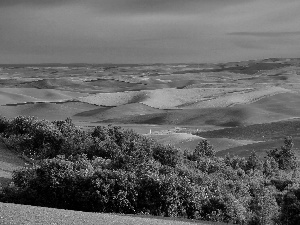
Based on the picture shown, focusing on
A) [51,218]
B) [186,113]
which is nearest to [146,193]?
[51,218]

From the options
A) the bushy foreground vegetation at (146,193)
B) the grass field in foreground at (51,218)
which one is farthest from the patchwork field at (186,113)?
the grass field in foreground at (51,218)

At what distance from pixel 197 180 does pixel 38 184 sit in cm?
648

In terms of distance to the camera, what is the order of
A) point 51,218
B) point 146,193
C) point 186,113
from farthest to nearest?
point 186,113 < point 146,193 < point 51,218

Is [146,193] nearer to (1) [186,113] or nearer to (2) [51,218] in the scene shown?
(2) [51,218]

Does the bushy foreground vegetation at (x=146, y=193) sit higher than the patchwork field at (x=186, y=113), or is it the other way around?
the bushy foreground vegetation at (x=146, y=193)

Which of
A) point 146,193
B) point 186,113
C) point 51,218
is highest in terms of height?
point 51,218

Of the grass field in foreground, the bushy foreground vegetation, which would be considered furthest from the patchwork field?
the grass field in foreground

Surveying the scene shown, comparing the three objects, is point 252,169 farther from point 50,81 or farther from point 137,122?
point 50,81

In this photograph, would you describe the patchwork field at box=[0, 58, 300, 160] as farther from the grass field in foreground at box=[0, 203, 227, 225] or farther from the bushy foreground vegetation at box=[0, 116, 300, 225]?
the grass field in foreground at box=[0, 203, 227, 225]

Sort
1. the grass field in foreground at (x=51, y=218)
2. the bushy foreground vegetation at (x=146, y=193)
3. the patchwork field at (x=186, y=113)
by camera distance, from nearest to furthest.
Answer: the grass field in foreground at (x=51, y=218) → the bushy foreground vegetation at (x=146, y=193) → the patchwork field at (x=186, y=113)

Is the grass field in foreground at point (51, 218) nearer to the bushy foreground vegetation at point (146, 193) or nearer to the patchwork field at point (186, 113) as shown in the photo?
the bushy foreground vegetation at point (146, 193)

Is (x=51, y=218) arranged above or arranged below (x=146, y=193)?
above

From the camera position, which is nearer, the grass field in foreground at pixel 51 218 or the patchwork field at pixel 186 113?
the grass field in foreground at pixel 51 218

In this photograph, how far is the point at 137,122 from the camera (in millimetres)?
86938
